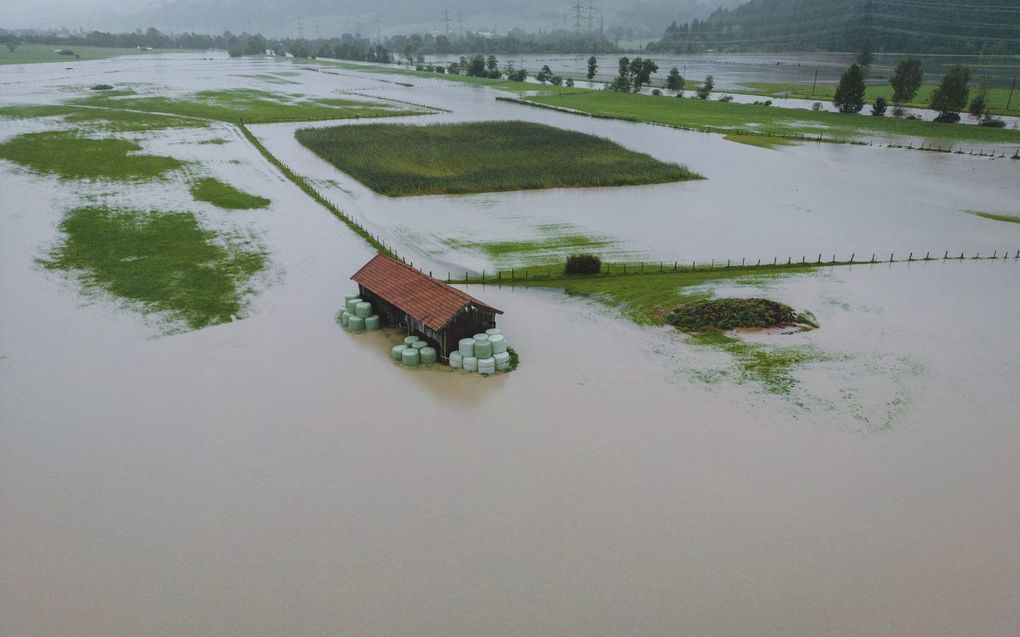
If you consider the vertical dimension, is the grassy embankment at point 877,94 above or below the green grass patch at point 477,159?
above

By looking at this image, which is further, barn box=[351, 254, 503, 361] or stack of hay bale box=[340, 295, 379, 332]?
stack of hay bale box=[340, 295, 379, 332]

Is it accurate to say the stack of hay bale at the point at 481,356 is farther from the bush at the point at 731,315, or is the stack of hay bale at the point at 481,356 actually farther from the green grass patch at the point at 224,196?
the green grass patch at the point at 224,196

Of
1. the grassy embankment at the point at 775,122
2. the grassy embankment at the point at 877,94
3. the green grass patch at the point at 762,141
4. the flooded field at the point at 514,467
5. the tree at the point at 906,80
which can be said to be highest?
the tree at the point at 906,80

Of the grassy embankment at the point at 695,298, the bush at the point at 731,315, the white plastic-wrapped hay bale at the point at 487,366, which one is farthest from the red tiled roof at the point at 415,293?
the bush at the point at 731,315

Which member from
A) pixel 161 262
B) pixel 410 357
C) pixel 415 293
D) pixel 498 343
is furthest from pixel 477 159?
pixel 410 357

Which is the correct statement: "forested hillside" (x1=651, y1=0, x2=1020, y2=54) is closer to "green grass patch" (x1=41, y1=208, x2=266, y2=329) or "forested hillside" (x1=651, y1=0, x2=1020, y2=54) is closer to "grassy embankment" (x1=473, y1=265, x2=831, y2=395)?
"grassy embankment" (x1=473, y1=265, x2=831, y2=395)

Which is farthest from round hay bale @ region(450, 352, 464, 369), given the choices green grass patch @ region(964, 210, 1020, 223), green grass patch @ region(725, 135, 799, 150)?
green grass patch @ region(725, 135, 799, 150)
